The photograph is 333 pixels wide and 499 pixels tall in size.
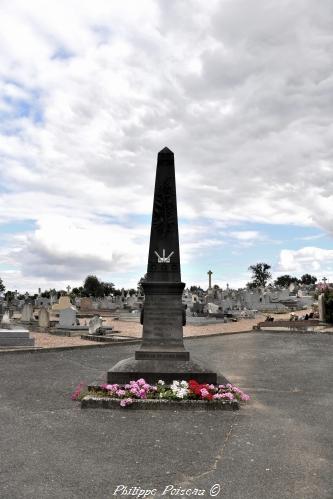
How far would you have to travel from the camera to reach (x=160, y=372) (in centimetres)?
813

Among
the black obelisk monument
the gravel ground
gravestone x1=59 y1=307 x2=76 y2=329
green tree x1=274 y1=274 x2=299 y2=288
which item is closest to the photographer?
the black obelisk monument

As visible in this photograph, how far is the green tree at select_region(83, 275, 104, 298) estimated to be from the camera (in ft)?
338

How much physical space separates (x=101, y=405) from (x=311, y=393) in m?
4.15

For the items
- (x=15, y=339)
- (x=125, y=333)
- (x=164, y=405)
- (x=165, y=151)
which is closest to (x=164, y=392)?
(x=164, y=405)

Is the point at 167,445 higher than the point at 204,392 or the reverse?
the reverse

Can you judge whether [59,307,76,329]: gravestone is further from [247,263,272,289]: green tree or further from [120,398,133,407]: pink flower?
[247,263,272,289]: green tree

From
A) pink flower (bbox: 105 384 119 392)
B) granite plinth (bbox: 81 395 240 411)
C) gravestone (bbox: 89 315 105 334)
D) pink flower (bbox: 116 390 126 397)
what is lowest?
granite plinth (bbox: 81 395 240 411)

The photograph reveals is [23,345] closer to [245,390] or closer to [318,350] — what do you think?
[245,390]

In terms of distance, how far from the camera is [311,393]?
8477 mm

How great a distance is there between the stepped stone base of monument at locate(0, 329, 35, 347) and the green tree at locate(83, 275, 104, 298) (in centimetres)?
8773

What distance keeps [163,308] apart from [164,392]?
86.5 inches

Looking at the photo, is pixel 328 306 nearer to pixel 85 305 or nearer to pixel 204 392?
pixel 204 392

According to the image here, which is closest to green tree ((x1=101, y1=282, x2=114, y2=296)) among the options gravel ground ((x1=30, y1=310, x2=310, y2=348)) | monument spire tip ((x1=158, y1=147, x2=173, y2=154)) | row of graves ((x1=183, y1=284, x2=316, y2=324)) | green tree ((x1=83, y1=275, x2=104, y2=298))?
green tree ((x1=83, y1=275, x2=104, y2=298))

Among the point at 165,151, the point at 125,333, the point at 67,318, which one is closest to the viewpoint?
the point at 165,151
